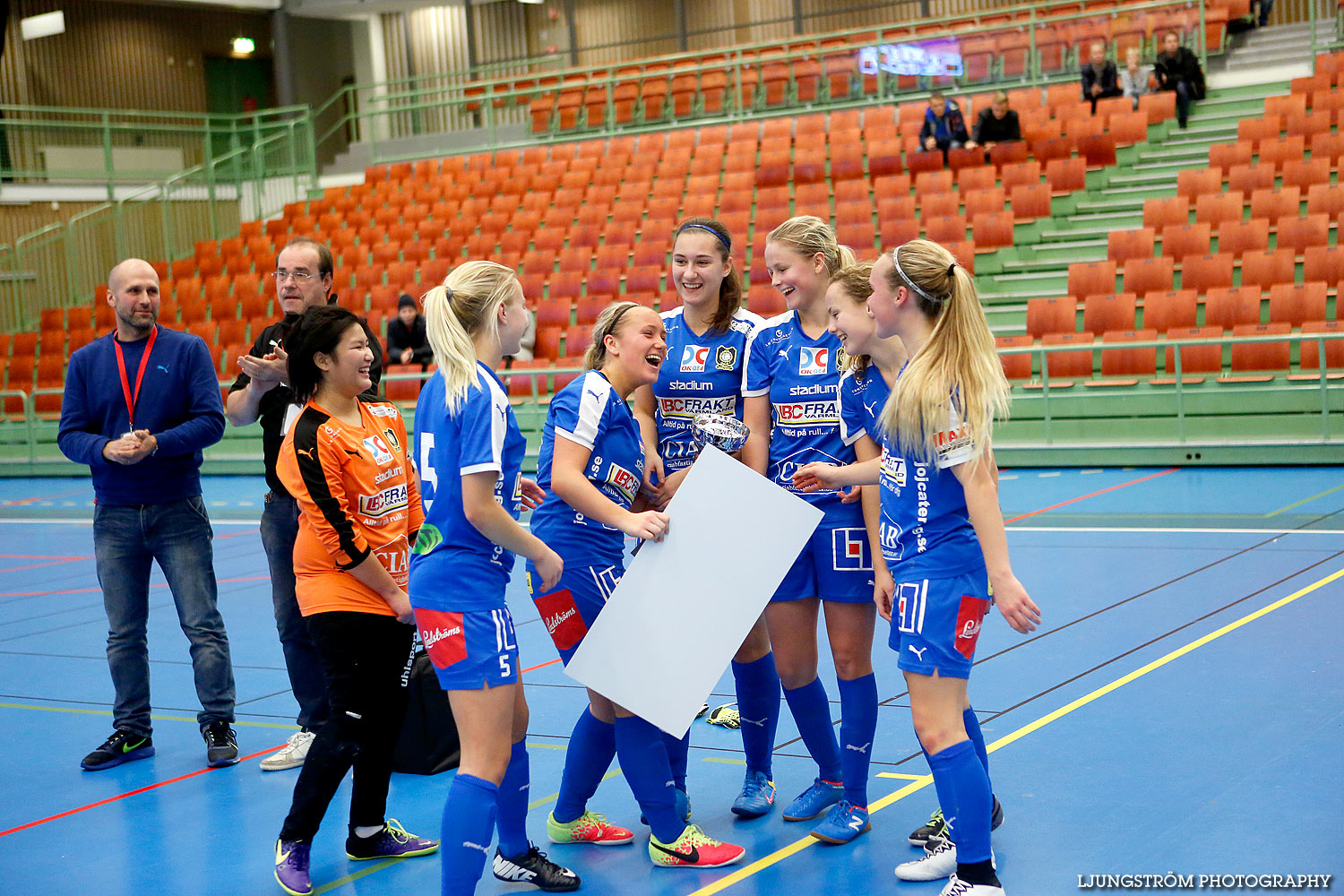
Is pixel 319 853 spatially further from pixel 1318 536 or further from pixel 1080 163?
pixel 1080 163

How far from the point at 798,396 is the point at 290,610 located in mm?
2017

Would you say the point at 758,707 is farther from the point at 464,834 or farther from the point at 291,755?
the point at 291,755

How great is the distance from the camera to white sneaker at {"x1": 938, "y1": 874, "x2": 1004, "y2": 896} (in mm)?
3021

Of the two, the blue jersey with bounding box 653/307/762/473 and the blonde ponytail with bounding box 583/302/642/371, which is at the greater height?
the blonde ponytail with bounding box 583/302/642/371

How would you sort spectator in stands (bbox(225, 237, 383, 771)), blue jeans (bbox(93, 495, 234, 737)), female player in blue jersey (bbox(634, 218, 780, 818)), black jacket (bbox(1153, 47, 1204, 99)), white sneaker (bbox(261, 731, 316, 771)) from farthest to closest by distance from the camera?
black jacket (bbox(1153, 47, 1204, 99)) → blue jeans (bbox(93, 495, 234, 737)) → white sneaker (bbox(261, 731, 316, 771)) → spectator in stands (bbox(225, 237, 383, 771)) → female player in blue jersey (bbox(634, 218, 780, 818))

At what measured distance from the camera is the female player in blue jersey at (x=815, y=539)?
3.71 metres

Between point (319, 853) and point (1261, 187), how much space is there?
40.1 ft

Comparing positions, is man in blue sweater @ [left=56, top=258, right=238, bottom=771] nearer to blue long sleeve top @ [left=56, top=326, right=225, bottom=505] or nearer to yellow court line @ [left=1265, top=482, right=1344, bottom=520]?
blue long sleeve top @ [left=56, top=326, right=225, bottom=505]

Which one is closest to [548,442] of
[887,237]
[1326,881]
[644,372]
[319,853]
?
[644,372]

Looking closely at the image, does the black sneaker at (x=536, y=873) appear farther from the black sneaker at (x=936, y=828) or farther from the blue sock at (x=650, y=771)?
the black sneaker at (x=936, y=828)

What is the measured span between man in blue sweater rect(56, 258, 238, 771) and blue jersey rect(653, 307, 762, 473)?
196 cm

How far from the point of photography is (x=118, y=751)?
4.89 metres

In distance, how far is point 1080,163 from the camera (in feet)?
47.2

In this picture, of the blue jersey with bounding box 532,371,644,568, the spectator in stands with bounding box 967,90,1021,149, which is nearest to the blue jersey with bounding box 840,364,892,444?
the blue jersey with bounding box 532,371,644,568
